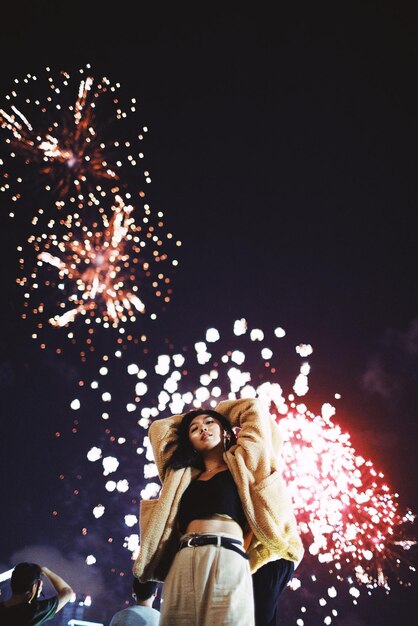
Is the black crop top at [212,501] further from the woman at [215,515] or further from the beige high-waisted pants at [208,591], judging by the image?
the beige high-waisted pants at [208,591]

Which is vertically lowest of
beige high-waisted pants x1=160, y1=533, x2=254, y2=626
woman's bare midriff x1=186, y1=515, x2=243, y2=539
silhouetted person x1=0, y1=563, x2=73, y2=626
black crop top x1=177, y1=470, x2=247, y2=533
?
silhouetted person x1=0, y1=563, x2=73, y2=626

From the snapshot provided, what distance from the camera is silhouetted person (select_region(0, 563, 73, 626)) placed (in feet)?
12.9

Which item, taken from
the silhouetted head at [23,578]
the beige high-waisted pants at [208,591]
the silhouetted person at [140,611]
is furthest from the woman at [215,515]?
the silhouetted head at [23,578]

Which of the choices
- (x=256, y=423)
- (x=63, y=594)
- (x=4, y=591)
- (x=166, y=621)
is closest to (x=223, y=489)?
(x=256, y=423)

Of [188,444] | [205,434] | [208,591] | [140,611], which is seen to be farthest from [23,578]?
[208,591]

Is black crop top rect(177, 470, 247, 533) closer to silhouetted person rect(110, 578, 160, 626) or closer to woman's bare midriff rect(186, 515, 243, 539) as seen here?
woman's bare midriff rect(186, 515, 243, 539)

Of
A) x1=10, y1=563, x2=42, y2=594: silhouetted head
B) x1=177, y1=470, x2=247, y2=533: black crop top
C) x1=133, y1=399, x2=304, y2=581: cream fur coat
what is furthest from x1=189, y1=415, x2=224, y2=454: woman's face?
x1=10, y1=563, x2=42, y2=594: silhouetted head

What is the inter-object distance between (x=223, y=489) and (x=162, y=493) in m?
0.52

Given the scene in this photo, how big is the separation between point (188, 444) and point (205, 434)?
0.80ft

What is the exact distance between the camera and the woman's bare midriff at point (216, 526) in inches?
119

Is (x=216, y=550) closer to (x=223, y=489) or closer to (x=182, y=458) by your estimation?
(x=223, y=489)

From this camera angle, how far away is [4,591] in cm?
1249

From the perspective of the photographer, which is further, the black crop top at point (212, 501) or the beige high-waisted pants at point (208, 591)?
the black crop top at point (212, 501)

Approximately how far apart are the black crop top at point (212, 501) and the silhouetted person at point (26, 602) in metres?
1.90
